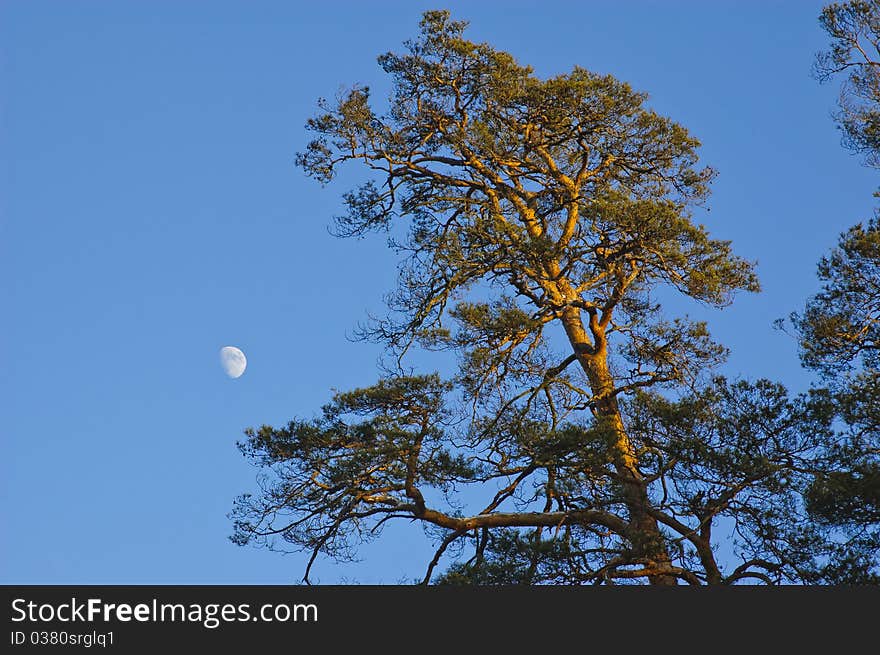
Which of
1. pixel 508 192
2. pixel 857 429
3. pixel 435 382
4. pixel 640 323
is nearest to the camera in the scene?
pixel 857 429

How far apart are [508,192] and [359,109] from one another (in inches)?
75.7

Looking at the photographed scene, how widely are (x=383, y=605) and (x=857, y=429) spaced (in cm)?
449

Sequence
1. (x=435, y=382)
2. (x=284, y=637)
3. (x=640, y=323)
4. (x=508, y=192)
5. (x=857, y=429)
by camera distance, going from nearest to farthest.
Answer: (x=284, y=637)
(x=857, y=429)
(x=435, y=382)
(x=640, y=323)
(x=508, y=192)

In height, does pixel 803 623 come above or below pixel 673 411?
below

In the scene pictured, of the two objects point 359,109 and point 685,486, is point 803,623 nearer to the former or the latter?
point 685,486

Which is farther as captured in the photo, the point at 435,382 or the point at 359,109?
the point at 359,109

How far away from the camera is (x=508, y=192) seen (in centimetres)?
1439

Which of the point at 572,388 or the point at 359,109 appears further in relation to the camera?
the point at 359,109

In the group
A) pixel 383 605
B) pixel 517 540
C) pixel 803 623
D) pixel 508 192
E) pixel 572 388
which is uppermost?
pixel 508 192

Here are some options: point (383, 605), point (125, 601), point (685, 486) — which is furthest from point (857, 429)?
point (125, 601)

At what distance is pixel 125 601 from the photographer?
8.71m

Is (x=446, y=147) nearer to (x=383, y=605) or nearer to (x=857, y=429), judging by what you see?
(x=857, y=429)

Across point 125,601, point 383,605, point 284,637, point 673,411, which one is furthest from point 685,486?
point 125,601

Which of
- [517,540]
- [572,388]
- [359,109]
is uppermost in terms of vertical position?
[359,109]
